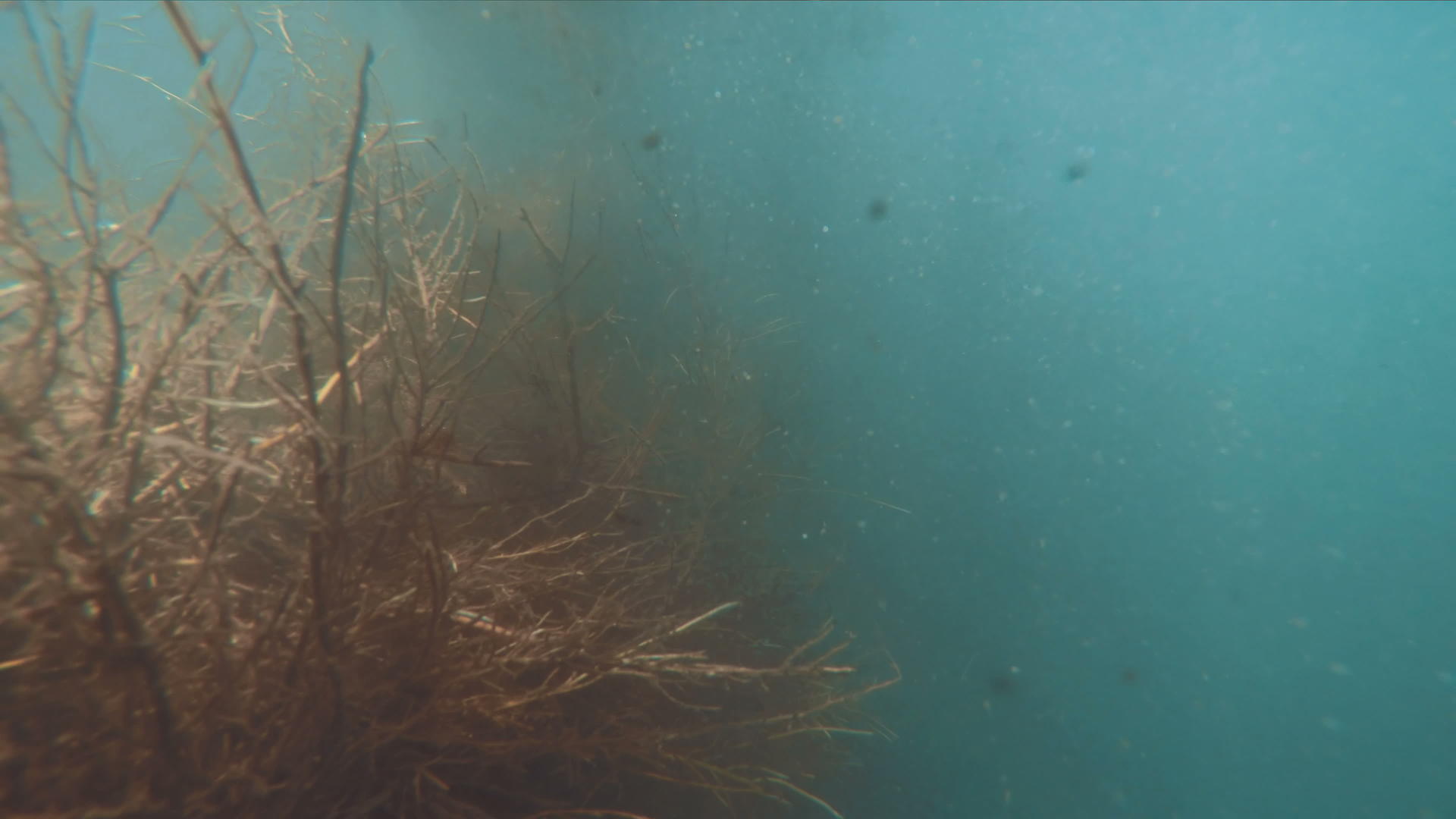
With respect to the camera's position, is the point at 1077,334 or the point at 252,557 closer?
the point at 252,557

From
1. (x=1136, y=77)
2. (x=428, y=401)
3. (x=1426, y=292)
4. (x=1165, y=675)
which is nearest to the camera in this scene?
(x=428, y=401)

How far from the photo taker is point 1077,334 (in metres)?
14.0

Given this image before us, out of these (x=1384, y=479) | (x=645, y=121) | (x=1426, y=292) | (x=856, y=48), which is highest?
(x=856, y=48)

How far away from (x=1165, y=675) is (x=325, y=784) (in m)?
16.6

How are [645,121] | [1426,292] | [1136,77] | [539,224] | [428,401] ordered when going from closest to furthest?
[428,401] < [539,224] < [645,121] < [1136,77] < [1426,292]

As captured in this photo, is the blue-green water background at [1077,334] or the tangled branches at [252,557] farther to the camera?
the blue-green water background at [1077,334]

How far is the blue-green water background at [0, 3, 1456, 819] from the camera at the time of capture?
7.84 m

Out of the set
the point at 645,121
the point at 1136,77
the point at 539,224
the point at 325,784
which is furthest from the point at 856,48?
the point at 325,784

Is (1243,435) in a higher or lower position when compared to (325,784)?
lower

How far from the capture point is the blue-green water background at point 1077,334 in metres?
7.84

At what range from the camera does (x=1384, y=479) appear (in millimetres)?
22016

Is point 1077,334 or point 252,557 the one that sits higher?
point 252,557

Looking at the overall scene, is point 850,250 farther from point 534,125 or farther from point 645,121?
point 534,125

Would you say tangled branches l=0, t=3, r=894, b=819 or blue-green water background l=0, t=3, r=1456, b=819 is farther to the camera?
blue-green water background l=0, t=3, r=1456, b=819
